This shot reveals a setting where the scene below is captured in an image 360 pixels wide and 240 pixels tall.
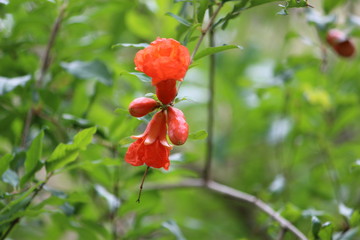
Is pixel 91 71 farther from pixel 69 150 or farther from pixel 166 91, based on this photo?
pixel 166 91

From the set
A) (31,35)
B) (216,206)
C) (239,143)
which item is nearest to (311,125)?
(239,143)

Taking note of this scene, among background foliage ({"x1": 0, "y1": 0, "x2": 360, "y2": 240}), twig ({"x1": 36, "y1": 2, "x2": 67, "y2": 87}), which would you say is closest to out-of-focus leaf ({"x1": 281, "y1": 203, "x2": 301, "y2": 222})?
background foliage ({"x1": 0, "y1": 0, "x2": 360, "y2": 240})

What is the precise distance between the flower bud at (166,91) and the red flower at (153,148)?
25 millimetres

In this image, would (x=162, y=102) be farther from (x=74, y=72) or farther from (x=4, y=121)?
(x=4, y=121)

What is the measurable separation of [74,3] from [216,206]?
3.59 ft

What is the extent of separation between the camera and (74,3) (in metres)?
0.96

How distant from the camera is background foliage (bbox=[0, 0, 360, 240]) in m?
0.81

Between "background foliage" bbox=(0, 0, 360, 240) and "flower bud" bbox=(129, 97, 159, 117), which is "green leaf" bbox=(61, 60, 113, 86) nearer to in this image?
"background foliage" bbox=(0, 0, 360, 240)

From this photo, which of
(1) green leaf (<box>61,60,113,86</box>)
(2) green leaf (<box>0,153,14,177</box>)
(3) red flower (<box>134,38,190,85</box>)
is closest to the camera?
(3) red flower (<box>134,38,190,85</box>)

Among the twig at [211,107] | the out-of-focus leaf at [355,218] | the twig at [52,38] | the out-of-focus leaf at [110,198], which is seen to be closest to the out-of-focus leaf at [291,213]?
the out-of-focus leaf at [355,218]

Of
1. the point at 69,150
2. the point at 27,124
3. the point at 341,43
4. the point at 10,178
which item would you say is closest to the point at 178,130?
the point at 69,150

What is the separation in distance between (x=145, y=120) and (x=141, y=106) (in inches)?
2.2

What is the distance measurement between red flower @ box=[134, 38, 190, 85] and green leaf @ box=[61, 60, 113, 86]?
14.3 inches

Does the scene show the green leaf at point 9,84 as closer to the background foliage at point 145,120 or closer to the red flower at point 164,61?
the background foliage at point 145,120
